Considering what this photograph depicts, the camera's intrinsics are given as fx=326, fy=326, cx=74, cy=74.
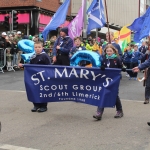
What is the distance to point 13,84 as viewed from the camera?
1158 centimetres

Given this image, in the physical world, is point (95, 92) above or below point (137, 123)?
above

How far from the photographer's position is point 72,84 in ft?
21.8

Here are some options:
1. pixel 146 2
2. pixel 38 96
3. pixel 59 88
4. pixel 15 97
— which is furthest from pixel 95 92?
pixel 146 2

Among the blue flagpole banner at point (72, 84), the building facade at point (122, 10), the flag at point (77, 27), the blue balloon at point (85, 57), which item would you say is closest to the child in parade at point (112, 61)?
the blue flagpole banner at point (72, 84)

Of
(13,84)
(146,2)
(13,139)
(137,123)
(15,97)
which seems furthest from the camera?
(146,2)

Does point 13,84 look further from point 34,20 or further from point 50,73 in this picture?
point 34,20

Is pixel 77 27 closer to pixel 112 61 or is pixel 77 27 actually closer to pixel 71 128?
pixel 112 61

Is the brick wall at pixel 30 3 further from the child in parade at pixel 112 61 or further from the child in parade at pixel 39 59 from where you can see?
the child in parade at pixel 112 61

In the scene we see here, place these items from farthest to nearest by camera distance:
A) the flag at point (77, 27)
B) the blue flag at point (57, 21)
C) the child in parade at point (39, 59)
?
the flag at point (77, 27), the blue flag at point (57, 21), the child in parade at point (39, 59)

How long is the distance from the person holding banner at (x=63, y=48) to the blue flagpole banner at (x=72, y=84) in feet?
5.53

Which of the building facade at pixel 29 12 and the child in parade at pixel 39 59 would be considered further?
the building facade at pixel 29 12

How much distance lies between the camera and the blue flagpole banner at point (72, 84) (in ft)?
21.0

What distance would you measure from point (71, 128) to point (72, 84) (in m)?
1.06

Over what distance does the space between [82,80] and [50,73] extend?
2.30 feet
